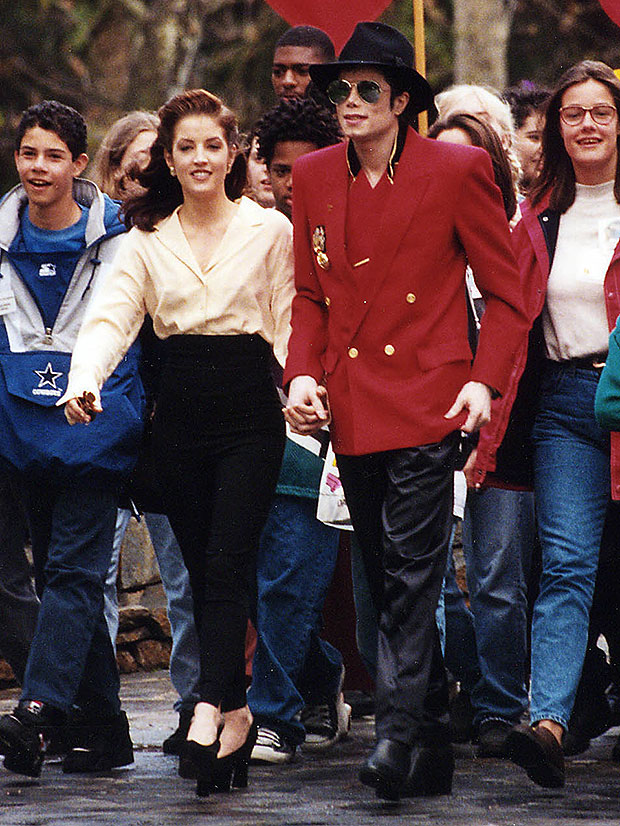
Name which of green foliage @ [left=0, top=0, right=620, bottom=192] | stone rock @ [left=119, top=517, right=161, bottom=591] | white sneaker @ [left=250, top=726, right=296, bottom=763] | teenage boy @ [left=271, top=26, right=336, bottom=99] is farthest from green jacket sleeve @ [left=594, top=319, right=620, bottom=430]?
green foliage @ [left=0, top=0, right=620, bottom=192]

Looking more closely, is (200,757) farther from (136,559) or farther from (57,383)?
(136,559)

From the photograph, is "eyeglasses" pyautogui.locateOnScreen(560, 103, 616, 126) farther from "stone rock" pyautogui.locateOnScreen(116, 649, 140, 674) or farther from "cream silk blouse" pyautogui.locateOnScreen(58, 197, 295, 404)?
"stone rock" pyautogui.locateOnScreen(116, 649, 140, 674)

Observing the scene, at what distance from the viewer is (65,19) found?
27141mm

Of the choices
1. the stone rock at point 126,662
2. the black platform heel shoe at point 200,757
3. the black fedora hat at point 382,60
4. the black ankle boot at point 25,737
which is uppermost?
the black fedora hat at point 382,60

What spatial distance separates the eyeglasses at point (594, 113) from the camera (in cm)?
643

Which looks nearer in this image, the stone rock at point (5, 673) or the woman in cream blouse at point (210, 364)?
the woman in cream blouse at point (210, 364)

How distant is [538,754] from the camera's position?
5777 millimetres

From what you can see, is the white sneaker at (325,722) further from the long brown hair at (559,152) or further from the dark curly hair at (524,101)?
the dark curly hair at (524,101)

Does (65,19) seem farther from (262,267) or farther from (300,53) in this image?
(262,267)

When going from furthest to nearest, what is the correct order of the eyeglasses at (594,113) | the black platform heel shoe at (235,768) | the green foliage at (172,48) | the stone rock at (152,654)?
the green foliage at (172,48) → the stone rock at (152,654) → the eyeglasses at (594,113) → the black platform heel shoe at (235,768)

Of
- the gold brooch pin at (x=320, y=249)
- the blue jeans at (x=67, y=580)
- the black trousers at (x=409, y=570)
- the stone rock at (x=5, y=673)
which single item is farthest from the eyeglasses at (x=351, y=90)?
the stone rock at (x=5, y=673)

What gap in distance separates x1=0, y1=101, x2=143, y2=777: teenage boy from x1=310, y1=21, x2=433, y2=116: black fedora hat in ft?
3.53

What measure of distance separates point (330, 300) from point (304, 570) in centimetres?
127

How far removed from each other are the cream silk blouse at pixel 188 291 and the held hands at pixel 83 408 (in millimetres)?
63
